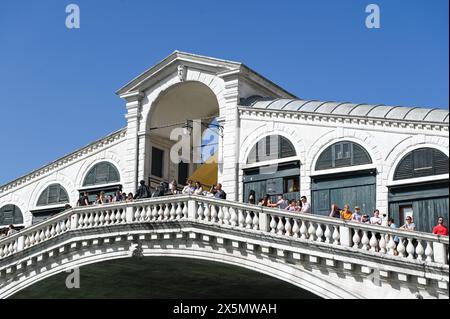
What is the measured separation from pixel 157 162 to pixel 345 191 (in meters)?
9.42

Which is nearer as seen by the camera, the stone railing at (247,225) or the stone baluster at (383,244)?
the stone railing at (247,225)

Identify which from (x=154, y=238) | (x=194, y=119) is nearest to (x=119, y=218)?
(x=154, y=238)

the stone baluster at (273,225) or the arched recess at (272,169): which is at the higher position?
the arched recess at (272,169)

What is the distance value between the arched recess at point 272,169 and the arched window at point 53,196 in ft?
30.7

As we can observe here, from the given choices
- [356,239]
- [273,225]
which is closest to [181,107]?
[273,225]

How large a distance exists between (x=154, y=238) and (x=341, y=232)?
694 centimetres

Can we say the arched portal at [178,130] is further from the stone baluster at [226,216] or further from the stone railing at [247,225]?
the stone baluster at [226,216]

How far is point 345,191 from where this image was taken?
28.0m

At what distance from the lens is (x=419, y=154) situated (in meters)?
26.5

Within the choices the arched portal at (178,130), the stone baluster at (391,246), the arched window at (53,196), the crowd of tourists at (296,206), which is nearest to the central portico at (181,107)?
the arched portal at (178,130)

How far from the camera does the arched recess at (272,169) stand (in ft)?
97.1

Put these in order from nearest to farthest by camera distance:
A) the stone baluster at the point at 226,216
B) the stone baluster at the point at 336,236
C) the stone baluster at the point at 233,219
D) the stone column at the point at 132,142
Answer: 1. the stone baluster at the point at 336,236
2. the stone baluster at the point at 233,219
3. the stone baluster at the point at 226,216
4. the stone column at the point at 132,142

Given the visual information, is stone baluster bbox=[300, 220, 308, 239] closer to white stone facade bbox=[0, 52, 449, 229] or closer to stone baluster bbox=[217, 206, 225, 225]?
stone baluster bbox=[217, 206, 225, 225]
